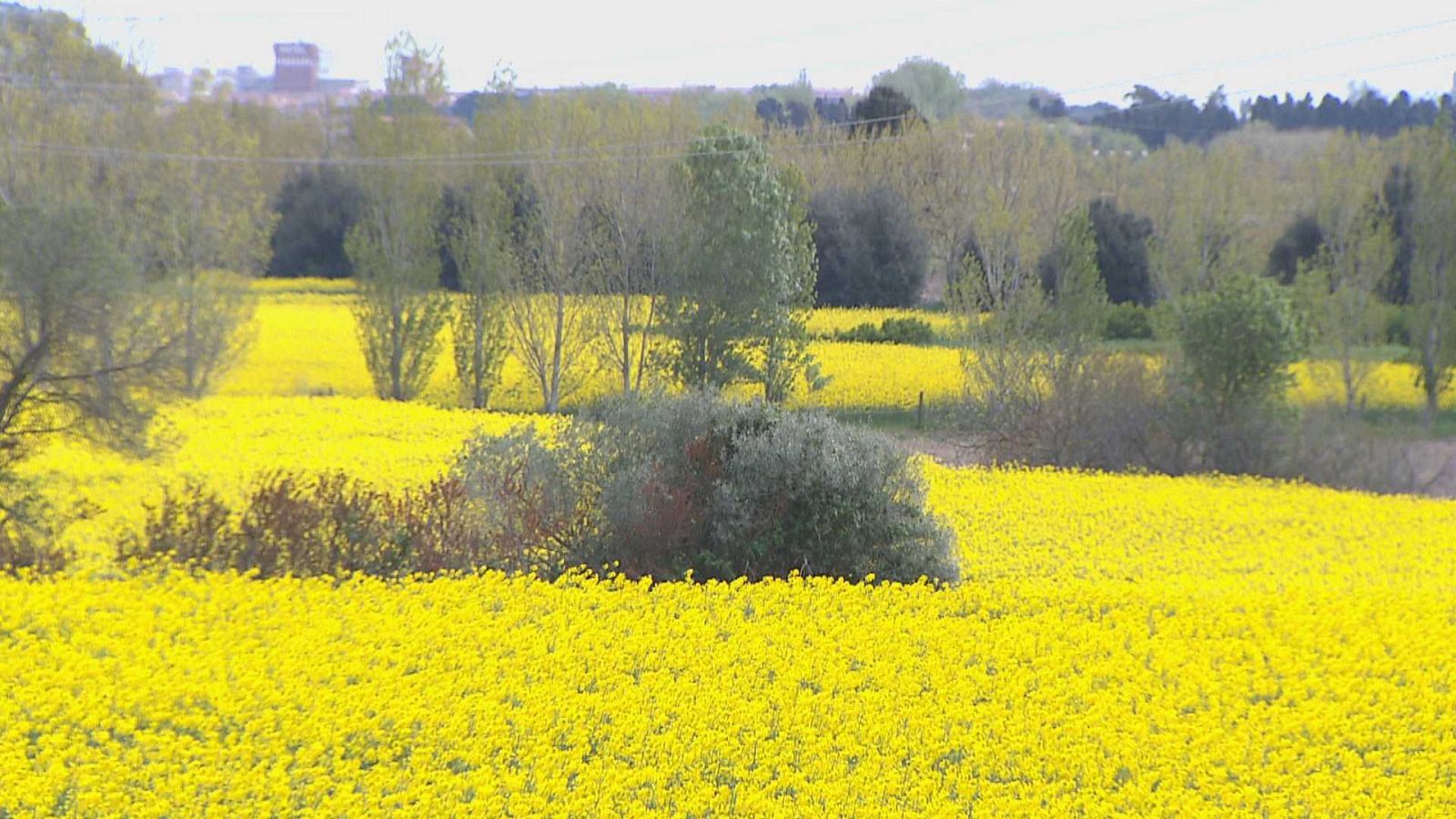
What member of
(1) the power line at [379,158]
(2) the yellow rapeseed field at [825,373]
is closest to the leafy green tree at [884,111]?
(2) the yellow rapeseed field at [825,373]

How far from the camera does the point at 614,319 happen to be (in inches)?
1323

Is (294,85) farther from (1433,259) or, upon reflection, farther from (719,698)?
(719,698)

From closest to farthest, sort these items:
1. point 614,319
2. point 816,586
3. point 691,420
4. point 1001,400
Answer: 1. point 816,586
2. point 691,420
3. point 1001,400
4. point 614,319

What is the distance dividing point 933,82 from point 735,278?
77.0 m

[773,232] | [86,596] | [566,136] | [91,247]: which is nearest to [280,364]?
[566,136]

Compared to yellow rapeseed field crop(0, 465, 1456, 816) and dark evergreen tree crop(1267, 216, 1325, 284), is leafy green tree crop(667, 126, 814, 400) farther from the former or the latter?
dark evergreen tree crop(1267, 216, 1325, 284)

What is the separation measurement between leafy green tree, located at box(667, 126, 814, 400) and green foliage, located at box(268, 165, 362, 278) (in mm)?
34603

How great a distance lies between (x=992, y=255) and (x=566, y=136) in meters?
11.3

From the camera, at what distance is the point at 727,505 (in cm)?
1335

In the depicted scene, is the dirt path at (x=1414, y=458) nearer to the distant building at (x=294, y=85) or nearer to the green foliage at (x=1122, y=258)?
the green foliage at (x=1122, y=258)

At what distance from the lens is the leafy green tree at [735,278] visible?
28.7 metres

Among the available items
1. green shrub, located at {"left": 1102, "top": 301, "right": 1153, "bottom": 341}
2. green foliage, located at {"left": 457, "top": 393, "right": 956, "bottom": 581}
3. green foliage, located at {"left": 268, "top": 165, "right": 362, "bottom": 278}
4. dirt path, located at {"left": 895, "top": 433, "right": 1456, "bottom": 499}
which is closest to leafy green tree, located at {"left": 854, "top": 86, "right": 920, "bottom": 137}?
green shrub, located at {"left": 1102, "top": 301, "right": 1153, "bottom": 341}

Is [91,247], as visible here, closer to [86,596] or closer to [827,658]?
[86,596]

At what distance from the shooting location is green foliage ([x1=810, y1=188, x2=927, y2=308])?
47.6m
